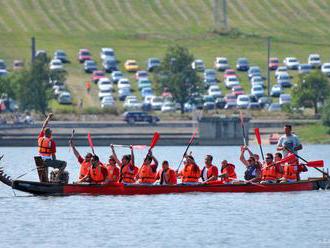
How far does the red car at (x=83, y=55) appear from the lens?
449ft

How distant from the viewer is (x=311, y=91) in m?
117

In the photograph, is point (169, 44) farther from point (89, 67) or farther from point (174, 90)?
point (174, 90)

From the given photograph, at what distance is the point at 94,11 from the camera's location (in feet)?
498

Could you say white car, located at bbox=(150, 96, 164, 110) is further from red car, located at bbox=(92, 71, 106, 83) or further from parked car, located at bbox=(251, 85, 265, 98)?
red car, located at bbox=(92, 71, 106, 83)

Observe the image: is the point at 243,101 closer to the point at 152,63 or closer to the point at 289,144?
the point at 152,63

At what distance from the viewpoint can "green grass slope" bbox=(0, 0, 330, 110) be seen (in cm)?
14100

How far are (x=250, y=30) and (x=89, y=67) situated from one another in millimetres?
21705

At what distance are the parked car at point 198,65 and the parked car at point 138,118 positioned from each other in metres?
15.5

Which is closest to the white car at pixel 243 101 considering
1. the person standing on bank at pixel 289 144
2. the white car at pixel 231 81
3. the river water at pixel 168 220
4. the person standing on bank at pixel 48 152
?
the white car at pixel 231 81

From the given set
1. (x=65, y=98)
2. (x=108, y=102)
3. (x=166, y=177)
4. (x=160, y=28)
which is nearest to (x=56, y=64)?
(x=65, y=98)

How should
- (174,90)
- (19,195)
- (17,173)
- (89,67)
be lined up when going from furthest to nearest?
(89,67), (174,90), (17,173), (19,195)

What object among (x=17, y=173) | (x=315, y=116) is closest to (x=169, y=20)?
(x=315, y=116)

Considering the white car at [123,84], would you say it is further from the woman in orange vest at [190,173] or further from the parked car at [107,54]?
the woman in orange vest at [190,173]

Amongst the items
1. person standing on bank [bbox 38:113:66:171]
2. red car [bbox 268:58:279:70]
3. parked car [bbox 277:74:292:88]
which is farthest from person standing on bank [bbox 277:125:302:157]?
red car [bbox 268:58:279:70]
